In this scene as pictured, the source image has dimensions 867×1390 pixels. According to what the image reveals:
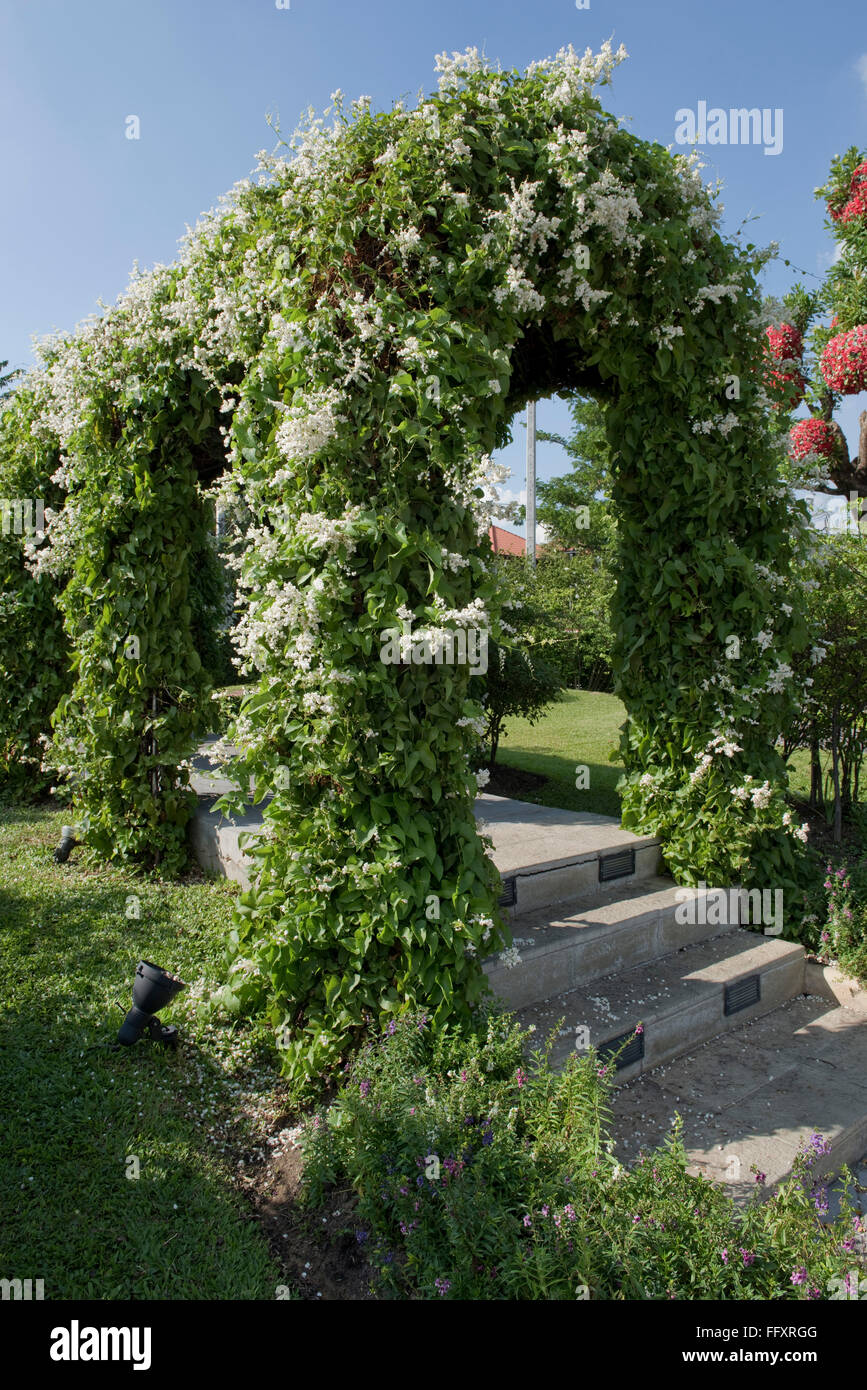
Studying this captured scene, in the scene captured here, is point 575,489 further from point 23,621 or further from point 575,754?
point 23,621

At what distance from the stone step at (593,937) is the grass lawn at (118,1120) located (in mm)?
1176

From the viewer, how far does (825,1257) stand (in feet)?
6.81

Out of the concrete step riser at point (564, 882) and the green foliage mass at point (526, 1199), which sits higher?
the concrete step riser at point (564, 882)

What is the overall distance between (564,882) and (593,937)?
558mm

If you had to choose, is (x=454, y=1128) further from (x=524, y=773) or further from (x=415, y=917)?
(x=524, y=773)

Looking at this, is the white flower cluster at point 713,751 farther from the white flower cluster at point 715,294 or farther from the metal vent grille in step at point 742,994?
the white flower cluster at point 715,294

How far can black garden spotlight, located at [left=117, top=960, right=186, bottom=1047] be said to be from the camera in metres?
3.22

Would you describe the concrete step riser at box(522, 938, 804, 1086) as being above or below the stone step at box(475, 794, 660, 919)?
below

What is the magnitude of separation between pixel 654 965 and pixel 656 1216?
6.63 ft

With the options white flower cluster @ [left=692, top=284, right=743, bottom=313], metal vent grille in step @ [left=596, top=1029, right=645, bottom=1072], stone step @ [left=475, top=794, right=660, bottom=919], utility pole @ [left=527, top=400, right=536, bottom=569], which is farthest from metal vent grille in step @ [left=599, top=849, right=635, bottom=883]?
utility pole @ [left=527, top=400, right=536, bottom=569]

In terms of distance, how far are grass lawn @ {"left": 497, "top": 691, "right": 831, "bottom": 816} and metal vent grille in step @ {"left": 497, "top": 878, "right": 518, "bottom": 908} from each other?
1.46m

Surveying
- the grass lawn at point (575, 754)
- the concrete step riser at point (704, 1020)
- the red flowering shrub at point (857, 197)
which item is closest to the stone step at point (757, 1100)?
the concrete step riser at point (704, 1020)

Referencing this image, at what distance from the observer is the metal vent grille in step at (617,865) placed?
4656 millimetres

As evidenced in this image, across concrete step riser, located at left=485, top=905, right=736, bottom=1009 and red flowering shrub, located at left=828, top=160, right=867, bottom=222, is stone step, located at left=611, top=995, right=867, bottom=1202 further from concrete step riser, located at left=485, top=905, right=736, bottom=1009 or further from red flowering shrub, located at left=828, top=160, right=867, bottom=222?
red flowering shrub, located at left=828, top=160, right=867, bottom=222
